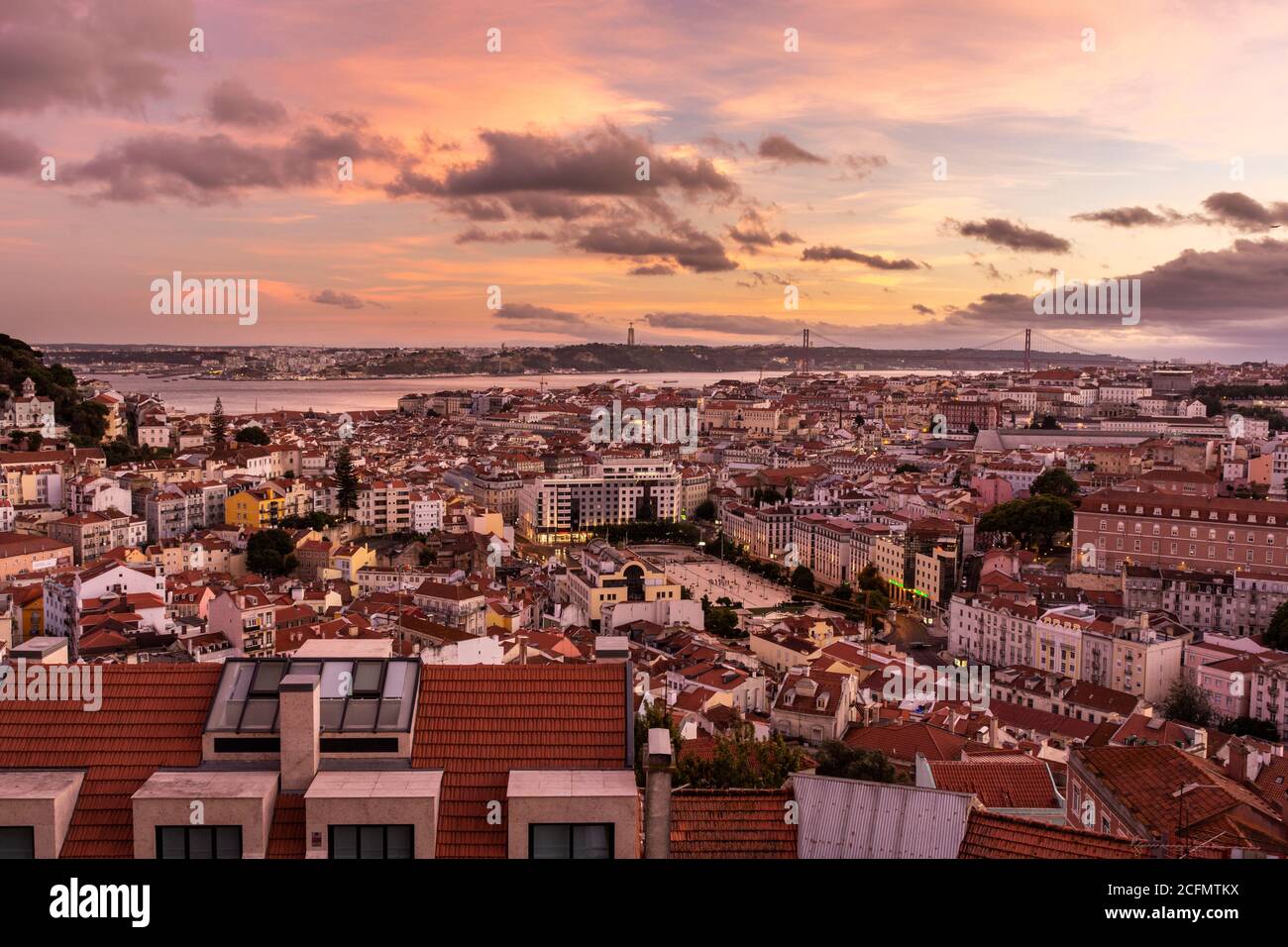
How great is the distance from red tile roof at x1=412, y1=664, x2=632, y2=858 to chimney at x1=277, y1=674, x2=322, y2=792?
0.56 ft

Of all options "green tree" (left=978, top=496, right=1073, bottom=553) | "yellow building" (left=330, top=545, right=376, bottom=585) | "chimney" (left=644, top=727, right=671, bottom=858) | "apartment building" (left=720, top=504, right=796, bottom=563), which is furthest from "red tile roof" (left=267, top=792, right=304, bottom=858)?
"green tree" (left=978, top=496, right=1073, bottom=553)

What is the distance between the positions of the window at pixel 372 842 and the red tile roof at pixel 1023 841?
880 millimetres

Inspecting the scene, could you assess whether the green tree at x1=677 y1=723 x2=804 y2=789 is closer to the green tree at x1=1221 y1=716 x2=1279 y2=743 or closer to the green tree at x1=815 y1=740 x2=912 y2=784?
the green tree at x1=815 y1=740 x2=912 y2=784

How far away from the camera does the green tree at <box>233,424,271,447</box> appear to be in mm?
25672

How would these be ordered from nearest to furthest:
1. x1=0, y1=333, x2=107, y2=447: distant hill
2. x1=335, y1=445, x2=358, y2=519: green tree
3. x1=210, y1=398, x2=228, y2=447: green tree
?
x1=335, y1=445, x2=358, y2=519: green tree → x1=0, y1=333, x2=107, y2=447: distant hill → x1=210, y1=398, x2=228, y2=447: green tree

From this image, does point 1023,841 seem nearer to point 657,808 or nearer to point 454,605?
point 657,808

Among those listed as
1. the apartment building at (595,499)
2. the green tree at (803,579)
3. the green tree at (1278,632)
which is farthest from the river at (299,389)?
the green tree at (1278,632)

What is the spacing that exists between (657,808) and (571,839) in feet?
0.63

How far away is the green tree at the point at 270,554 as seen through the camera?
1507 centimetres

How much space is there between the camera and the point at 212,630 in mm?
10898

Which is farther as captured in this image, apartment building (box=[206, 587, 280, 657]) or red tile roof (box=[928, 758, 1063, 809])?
apartment building (box=[206, 587, 280, 657])

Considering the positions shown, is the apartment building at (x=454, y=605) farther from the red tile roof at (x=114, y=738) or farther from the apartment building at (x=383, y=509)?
the red tile roof at (x=114, y=738)

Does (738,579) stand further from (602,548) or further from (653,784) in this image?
(653,784)
